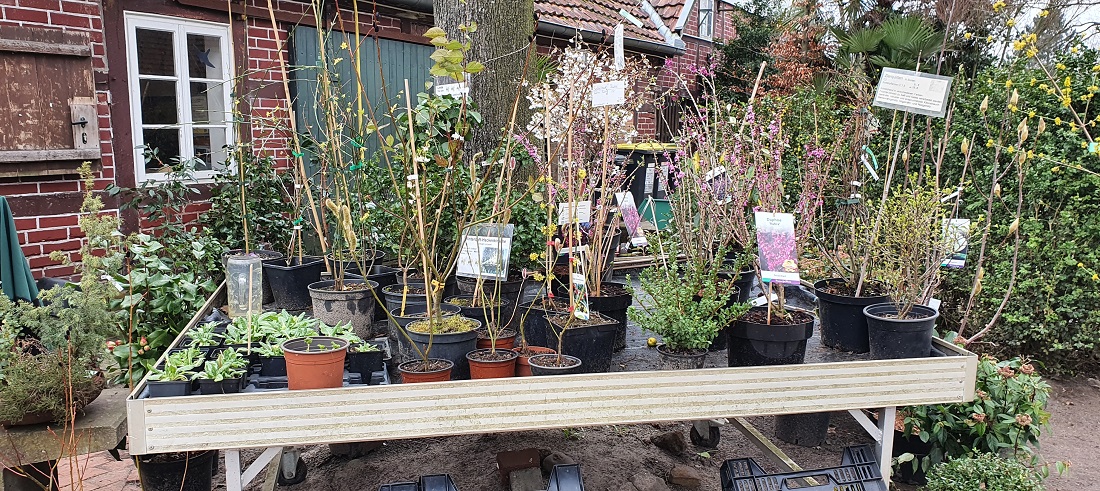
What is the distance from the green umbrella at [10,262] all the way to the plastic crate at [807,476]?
2.73 m

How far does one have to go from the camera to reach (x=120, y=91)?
4824 mm

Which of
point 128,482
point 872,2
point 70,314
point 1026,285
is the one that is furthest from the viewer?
point 872,2

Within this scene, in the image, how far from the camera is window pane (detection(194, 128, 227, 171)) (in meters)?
5.43

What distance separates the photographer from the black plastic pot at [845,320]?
3059 millimetres

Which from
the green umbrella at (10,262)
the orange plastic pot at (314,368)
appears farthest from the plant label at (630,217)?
the green umbrella at (10,262)

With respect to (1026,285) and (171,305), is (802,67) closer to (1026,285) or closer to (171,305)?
(1026,285)

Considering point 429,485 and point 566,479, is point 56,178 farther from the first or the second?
point 566,479

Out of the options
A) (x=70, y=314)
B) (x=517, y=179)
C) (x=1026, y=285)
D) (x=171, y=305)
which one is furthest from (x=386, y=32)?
(x=1026, y=285)

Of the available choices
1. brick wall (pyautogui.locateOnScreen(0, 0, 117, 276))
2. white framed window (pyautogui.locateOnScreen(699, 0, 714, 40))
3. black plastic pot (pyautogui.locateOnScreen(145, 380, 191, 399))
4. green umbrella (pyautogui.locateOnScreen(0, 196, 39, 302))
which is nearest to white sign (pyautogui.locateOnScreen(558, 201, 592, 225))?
black plastic pot (pyautogui.locateOnScreen(145, 380, 191, 399))

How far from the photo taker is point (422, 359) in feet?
8.36

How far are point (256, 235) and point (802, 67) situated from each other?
10.0 meters

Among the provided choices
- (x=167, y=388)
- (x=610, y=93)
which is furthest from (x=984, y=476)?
(x=167, y=388)

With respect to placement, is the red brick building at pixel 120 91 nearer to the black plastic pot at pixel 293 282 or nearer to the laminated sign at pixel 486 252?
the black plastic pot at pixel 293 282

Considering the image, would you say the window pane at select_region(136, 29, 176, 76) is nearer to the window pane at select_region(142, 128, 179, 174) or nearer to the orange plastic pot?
the window pane at select_region(142, 128, 179, 174)
